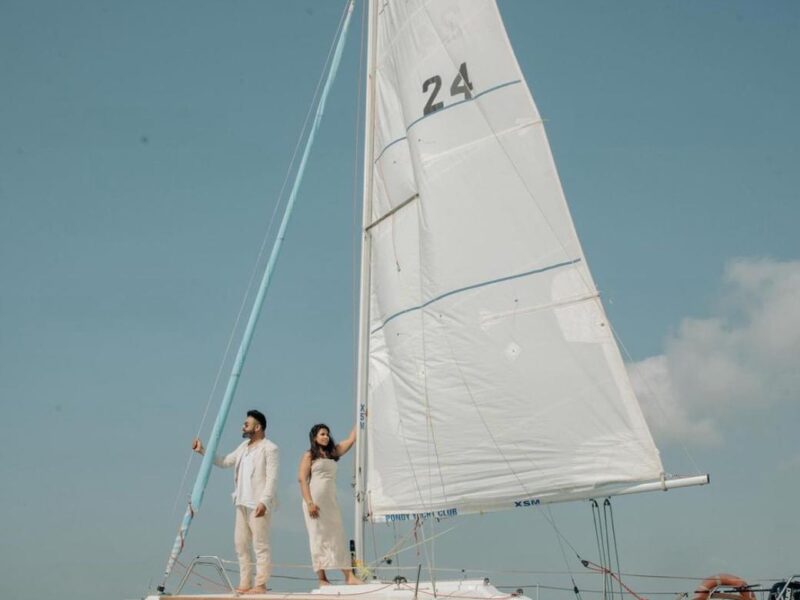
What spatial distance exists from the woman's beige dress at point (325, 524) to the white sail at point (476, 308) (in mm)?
583

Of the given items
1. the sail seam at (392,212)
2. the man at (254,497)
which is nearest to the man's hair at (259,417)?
the man at (254,497)

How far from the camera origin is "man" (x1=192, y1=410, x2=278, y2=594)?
45.3ft

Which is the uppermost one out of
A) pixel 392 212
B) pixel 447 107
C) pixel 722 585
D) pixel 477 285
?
pixel 447 107

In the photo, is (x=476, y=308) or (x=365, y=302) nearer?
(x=476, y=308)

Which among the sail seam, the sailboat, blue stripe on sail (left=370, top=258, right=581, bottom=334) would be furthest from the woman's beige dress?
the sail seam

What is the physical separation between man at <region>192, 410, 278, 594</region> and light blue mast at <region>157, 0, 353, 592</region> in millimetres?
468

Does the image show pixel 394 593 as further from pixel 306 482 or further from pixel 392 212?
pixel 392 212

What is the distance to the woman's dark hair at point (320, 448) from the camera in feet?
48.9

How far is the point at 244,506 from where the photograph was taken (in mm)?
14070

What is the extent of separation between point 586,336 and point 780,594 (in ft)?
12.4

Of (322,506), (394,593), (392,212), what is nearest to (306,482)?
(322,506)

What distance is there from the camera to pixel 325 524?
14719 millimetres

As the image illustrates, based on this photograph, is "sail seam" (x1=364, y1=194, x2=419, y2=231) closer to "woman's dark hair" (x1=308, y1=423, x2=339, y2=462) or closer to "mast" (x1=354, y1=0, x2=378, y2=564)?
"mast" (x1=354, y1=0, x2=378, y2=564)

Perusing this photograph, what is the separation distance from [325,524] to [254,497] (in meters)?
1.16
